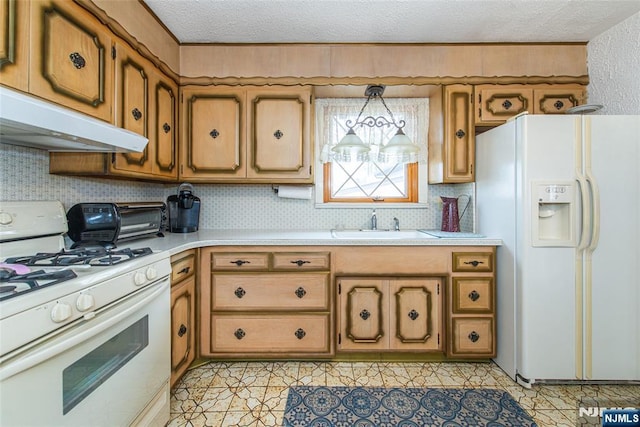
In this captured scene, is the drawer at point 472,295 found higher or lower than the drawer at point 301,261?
lower

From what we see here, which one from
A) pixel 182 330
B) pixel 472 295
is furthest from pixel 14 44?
pixel 472 295

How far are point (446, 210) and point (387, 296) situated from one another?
94 cm

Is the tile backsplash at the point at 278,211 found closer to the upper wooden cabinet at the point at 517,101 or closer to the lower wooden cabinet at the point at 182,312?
the upper wooden cabinet at the point at 517,101

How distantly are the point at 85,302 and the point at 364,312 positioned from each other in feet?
5.25

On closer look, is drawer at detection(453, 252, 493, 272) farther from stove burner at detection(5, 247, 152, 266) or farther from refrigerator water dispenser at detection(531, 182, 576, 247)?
stove burner at detection(5, 247, 152, 266)

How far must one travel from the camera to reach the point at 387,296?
2.06 metres

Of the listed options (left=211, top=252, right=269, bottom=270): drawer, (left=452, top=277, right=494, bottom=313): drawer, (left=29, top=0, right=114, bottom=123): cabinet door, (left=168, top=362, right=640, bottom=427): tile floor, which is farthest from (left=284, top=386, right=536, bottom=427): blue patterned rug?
(left=29, top=0, right=114, bottom=123): cabinet door

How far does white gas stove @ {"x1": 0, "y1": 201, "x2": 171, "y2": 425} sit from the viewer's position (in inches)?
30.8

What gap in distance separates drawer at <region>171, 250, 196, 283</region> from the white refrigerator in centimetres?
209

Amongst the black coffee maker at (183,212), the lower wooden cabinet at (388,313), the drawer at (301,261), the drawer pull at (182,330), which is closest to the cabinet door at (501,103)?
the lower wooden cabinet at (388,313)

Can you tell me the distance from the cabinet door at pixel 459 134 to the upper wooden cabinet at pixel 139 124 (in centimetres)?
211

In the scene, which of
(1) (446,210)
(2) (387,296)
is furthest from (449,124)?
(2) (387,296)

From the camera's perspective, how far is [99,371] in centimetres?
108

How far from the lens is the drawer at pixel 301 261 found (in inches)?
79.9
